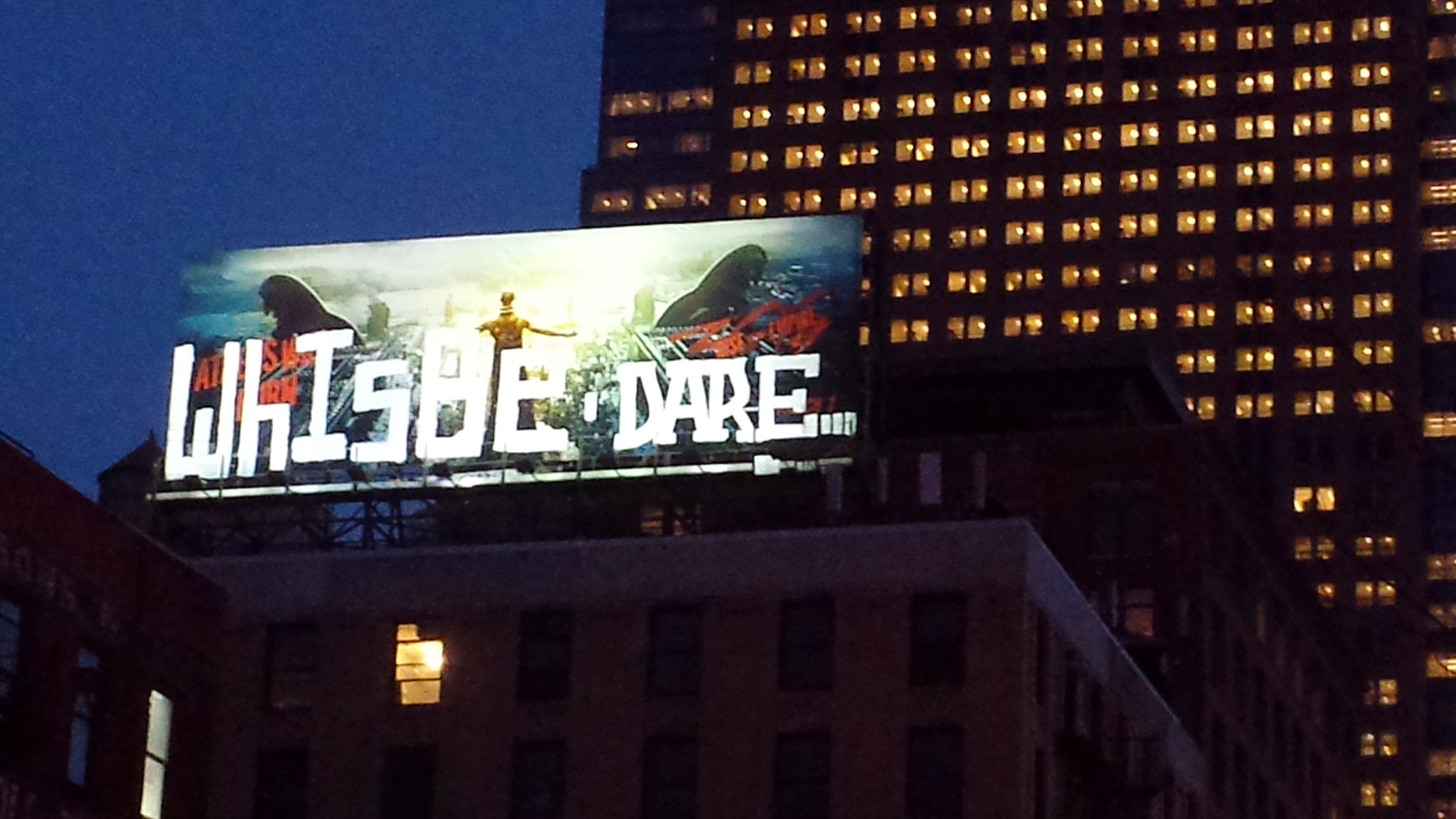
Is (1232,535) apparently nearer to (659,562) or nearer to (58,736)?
(659,562)

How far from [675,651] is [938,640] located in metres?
7.30

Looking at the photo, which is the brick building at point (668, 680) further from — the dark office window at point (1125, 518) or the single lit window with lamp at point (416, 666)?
the dark office window at point (1125, 518)

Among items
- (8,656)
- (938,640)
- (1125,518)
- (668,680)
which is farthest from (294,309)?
(8,656)

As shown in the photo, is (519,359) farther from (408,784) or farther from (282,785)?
(282,785)

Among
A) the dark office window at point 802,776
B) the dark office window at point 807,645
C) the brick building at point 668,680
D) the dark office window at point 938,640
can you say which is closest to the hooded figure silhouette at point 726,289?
the brick building at point 668,680

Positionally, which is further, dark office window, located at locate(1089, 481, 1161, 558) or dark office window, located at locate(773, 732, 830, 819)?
dark office window, located at locate(1089, 481, 1161, 558)

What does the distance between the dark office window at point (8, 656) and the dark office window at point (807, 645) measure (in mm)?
32924

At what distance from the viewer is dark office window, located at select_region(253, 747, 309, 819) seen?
245 feet

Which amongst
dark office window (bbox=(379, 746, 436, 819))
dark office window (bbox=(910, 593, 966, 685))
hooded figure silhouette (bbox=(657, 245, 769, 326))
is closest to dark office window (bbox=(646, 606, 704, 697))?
dark office window (bbox=(910, 593, 966, 685))

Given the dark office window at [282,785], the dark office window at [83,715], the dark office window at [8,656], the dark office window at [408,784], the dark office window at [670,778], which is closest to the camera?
the dark office window at [8,656]

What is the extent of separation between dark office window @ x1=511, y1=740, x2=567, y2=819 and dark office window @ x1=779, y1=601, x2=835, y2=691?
253 inches

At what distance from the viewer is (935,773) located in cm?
7062

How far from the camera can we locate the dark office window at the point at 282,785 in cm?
7469

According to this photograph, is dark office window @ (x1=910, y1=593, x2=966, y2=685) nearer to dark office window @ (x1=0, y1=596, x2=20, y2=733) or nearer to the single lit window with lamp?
the single lit window with lamp
